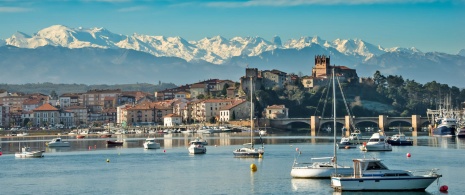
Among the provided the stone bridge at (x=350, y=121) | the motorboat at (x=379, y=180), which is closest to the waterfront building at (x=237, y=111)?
the stone bridge at (x=350, y=121)

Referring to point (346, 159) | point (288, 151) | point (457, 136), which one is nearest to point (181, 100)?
point (457, 136)

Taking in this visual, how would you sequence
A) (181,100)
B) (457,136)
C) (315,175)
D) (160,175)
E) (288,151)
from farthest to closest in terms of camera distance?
(181,100)
(457,136)
(288,151)
(160,175)
(315,175)

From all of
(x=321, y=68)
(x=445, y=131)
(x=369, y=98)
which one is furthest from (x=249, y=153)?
(x=321, y=68)

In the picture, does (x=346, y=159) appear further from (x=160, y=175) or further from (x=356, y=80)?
(x=356, y=80)

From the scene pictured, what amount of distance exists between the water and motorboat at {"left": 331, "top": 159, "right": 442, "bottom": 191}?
83 cm

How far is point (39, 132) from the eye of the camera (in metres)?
141

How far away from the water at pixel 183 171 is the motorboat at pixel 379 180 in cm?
83

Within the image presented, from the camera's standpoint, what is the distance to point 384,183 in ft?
134

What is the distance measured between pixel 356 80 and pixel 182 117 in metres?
36.7

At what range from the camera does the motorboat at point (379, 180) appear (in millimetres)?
40781

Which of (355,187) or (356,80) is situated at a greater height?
(356,80)

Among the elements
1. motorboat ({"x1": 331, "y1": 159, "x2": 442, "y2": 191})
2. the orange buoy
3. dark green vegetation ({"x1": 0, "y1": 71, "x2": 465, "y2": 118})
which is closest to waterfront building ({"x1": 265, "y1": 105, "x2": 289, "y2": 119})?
dark green vegetation ({"x1": 0, "y1": 71, "x2": 465, "y2": 118})

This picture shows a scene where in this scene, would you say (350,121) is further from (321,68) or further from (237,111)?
(321,68)

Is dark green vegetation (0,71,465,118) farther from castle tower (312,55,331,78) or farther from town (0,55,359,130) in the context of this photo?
castle tower (312,55,331,78)
